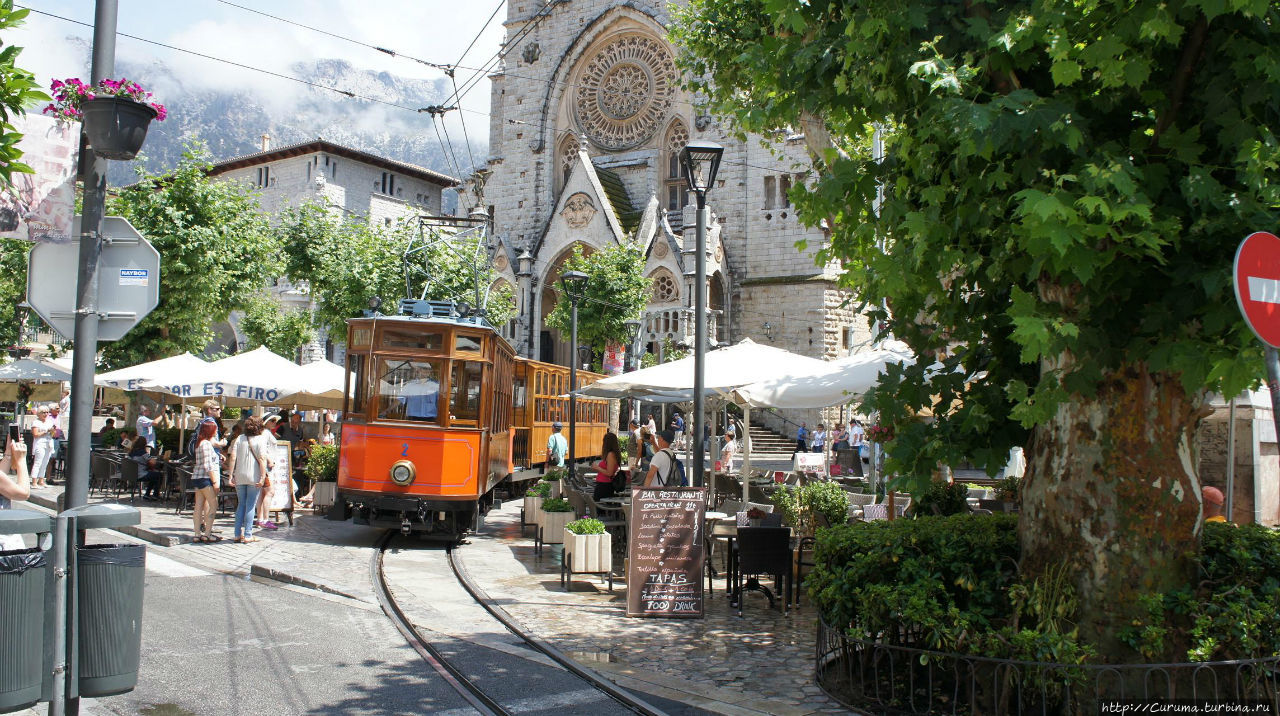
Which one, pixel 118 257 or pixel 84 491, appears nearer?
pixel 84 491

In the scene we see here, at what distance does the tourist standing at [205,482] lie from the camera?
483 inches

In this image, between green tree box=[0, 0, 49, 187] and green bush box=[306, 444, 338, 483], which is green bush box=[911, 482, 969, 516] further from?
green bush box=[306, 444, 338, 483]

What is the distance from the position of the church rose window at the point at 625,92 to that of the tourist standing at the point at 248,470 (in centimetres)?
2691

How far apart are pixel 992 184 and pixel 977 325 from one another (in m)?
1.37

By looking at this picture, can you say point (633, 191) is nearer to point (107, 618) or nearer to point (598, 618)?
point (598, 618)

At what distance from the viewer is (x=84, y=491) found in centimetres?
488

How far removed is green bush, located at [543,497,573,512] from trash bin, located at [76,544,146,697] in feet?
25.0

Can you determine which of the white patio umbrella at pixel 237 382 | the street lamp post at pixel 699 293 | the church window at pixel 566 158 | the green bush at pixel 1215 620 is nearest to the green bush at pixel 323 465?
the white patio umbrella at pixel 237 382

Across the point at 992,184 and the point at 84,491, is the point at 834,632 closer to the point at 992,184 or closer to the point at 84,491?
the point at 992,184

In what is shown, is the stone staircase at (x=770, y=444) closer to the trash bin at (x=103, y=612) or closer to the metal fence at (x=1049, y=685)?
the metal fence at (x=1049, y=685)

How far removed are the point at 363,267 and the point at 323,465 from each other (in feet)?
37.1

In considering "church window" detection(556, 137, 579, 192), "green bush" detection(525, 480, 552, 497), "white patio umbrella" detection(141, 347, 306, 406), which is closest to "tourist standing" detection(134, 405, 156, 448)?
"white patio umbrella" detection(141, 347, 306, 406)

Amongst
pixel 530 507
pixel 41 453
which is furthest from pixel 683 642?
pixel 41 453

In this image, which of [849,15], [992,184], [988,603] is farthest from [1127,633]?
[849,15]
